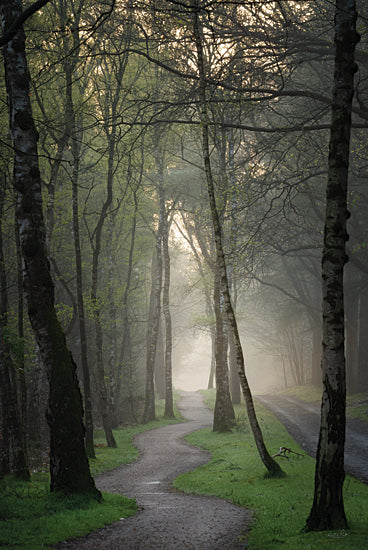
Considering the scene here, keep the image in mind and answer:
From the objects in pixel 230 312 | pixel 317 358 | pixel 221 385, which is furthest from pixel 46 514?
pixel 317 358

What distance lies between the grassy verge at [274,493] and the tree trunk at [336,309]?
0.39 m

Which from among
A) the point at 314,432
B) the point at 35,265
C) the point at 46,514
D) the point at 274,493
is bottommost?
the point at 314,432

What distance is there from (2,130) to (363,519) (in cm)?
1397

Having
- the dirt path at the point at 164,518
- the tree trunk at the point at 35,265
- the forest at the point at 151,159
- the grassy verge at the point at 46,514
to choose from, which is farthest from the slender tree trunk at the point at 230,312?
the tree trunk at the point at 35,265

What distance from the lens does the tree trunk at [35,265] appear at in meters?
7.93

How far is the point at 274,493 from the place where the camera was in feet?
28.9

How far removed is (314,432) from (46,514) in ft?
46.2

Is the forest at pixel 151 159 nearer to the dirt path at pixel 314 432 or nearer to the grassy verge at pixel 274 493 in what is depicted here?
the grassy verge at pixel 274 493

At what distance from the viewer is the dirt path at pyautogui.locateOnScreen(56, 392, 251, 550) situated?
6.19m

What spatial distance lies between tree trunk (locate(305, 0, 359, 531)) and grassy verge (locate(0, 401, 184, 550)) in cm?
327

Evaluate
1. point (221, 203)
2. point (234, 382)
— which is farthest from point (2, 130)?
point (234, 382)

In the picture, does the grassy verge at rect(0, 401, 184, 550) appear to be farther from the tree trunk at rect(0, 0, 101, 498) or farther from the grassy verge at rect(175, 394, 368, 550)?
the grassy verge at rect(175, 394, 368, 550)

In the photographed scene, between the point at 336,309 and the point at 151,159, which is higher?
the point at 151,159

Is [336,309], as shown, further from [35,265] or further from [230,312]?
[35,265]
